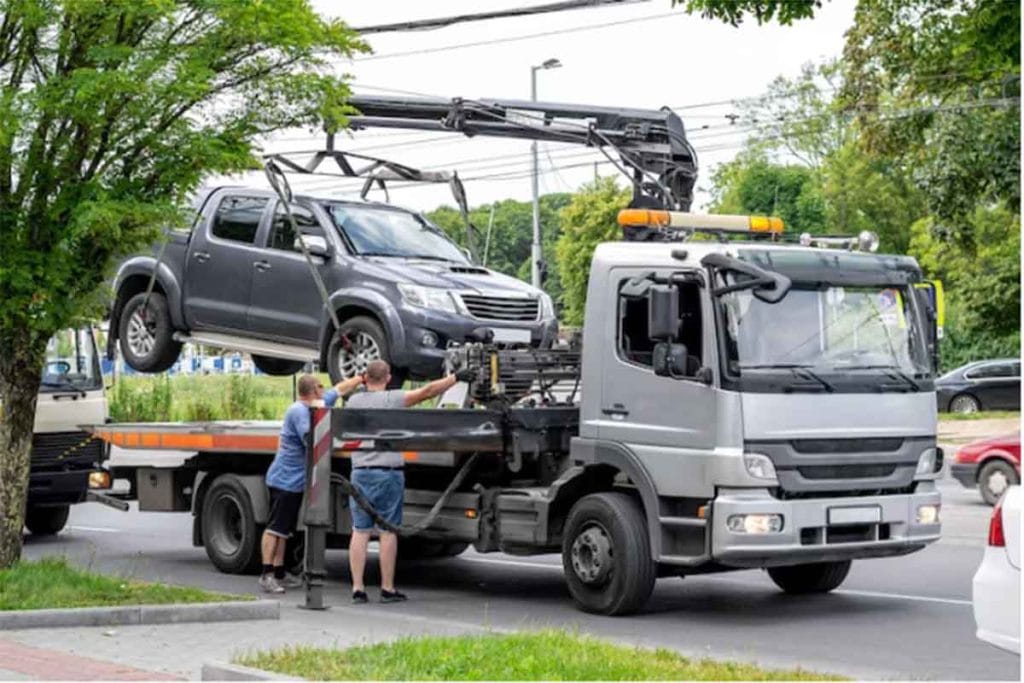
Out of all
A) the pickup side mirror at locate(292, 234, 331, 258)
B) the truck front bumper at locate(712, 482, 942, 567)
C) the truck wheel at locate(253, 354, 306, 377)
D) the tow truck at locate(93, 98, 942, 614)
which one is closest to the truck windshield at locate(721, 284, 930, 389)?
the tow truck at locate(93, 98, 942, 614)

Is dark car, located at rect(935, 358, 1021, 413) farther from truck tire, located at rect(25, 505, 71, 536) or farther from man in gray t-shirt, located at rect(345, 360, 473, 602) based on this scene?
man in gray t-shirt, located at rect(345, 360, 473, 602)

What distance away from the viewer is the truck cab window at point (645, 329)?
13.0 metres

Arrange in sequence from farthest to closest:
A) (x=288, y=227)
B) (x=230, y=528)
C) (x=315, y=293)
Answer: (x=230, y=528) → (x=288, y=227) → (x=315, y=293)

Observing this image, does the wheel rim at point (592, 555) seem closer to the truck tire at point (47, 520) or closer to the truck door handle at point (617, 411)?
the truck door handle at point (617, 411)

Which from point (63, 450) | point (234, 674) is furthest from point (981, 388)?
point (234, 674)

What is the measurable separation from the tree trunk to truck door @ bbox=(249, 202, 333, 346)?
270 centimetres

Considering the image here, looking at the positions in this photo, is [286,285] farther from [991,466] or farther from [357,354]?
[991,466]

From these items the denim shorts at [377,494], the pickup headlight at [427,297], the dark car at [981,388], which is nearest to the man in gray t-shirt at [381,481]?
the denim shorts at [377,494]

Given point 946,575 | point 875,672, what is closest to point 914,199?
point 946,575

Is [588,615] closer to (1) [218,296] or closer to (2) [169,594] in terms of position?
(2) [169,594]

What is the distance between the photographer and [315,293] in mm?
15766

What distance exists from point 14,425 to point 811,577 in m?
6.42

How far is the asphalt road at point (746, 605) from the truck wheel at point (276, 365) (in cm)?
193

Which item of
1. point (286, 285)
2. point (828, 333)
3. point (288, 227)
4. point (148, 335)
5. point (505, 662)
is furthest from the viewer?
point (148, 335)
